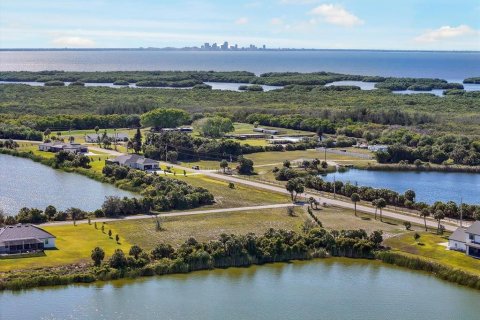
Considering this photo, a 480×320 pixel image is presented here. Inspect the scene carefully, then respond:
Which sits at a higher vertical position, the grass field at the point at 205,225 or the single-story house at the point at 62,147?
the single-story house at the point at 62,147

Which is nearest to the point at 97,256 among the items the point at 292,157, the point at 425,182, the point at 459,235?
the point at 459,235

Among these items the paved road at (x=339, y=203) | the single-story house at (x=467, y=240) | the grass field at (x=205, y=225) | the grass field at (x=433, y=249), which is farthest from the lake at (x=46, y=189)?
the single-story house at (x=467, y=240)

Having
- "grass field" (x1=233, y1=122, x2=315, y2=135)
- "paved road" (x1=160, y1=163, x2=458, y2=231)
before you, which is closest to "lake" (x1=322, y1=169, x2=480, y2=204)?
"paved road" (x1=160, y1=163, x2=458, y2=231)

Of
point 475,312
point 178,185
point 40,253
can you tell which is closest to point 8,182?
point 178,185

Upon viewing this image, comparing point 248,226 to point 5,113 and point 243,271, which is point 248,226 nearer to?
point 243,271

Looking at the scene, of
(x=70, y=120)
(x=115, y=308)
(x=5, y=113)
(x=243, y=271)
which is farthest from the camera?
(x=5, y=113)

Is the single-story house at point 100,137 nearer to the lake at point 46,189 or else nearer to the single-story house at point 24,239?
the lake at point 46,189

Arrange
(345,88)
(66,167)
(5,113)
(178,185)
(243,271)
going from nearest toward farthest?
(243,271) < (178,185) < (66,167) < (5,113) < (345,88)
